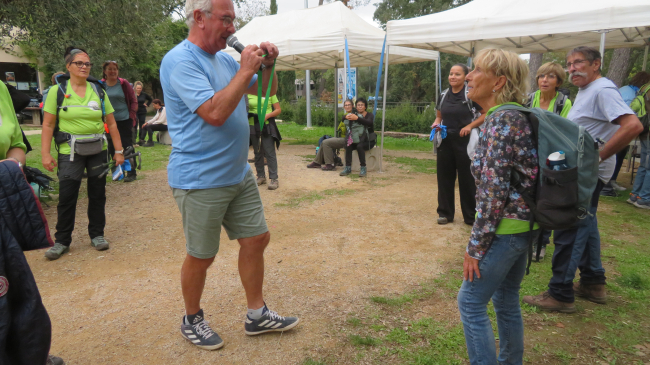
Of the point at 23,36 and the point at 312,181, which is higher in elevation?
the point at 23,36

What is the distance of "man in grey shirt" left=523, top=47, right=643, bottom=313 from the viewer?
3.04m

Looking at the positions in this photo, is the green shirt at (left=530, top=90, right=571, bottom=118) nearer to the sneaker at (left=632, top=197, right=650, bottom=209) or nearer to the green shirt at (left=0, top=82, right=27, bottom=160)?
the sneaker at (left=632, top=197, right=650, bottom=209)

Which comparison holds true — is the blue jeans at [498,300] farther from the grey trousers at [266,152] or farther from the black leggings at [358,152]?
the black leggings at [358,152]

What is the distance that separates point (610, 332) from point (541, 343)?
1.84 feet

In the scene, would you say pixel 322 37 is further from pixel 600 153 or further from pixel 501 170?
pixel 501 170

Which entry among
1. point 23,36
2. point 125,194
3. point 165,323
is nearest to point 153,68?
point 23,36

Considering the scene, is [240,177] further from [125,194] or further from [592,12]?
[592,12]

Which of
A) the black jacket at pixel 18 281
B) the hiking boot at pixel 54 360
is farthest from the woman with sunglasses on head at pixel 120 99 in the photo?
the black jacket at pixel 18 281

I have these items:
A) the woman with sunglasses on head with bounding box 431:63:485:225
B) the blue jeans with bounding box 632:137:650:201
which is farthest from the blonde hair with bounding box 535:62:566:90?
the blue jeans with bounding box 632:137:650:201

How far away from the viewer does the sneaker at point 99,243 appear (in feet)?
14.7

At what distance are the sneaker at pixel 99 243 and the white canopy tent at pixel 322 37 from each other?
553 cm

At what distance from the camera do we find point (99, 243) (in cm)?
448

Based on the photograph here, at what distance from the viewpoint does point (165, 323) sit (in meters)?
2.98

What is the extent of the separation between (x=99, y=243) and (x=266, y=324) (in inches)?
103
